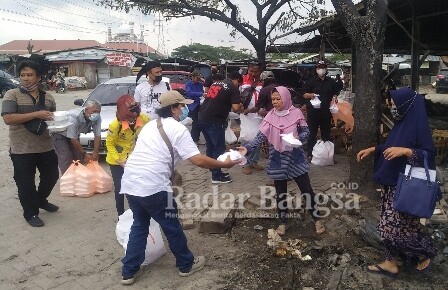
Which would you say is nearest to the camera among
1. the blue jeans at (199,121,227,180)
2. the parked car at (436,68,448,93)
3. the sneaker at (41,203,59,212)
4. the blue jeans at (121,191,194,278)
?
the blue jeans at (121,191,194,278)

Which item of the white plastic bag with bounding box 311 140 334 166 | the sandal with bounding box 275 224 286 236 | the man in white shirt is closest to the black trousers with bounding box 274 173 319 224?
the sandal with bounding box 275 224 286 236

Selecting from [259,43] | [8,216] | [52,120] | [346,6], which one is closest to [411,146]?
[346,6]

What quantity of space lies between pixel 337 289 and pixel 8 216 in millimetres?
4486

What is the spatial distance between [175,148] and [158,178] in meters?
0.31

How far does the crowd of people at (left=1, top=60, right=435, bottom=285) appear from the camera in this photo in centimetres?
351

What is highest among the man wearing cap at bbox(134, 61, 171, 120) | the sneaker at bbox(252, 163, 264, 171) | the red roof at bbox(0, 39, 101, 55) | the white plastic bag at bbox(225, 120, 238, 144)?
the red roof at bbox(0, 39, 101, 55)

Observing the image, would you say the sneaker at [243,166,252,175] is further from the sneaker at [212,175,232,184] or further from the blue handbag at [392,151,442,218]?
the blue handbag at [392,151,442,218]

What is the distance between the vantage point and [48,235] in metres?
4.89

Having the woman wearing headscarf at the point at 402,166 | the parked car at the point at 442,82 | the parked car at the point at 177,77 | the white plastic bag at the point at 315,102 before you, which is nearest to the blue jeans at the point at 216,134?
the white plastic bag at the point at 315,102

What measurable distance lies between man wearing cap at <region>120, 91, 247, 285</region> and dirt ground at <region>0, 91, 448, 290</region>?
12.3 inches

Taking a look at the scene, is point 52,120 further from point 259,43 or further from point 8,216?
point 259,43

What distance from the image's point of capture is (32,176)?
511cm

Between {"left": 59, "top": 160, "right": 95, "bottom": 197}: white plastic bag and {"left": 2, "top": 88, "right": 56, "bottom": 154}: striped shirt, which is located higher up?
{"left": 2, "top": 88, "right": 56, "bottom": 154}: striped shirt

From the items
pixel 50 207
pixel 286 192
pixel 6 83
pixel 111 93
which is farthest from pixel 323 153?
pixel 6 83
